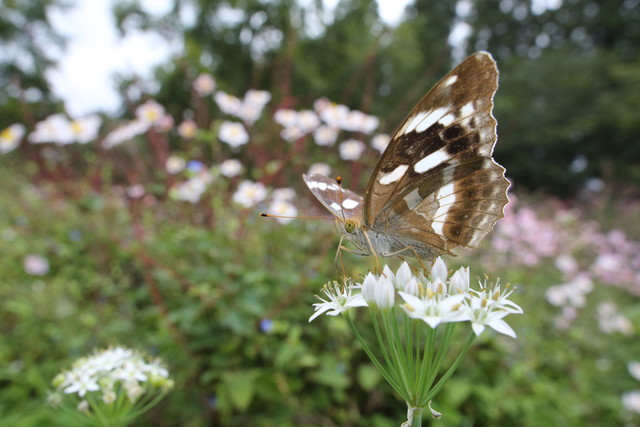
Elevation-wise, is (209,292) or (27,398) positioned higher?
(209,292)

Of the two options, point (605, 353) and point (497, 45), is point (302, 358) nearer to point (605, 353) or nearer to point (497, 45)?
point (605, 353)

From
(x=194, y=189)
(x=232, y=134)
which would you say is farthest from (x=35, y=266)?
(x=232, y=134)

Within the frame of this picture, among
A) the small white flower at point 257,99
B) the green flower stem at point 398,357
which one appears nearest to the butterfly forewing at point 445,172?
the green flower stem at point 398,357

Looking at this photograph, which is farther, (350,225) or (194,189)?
(194,189)

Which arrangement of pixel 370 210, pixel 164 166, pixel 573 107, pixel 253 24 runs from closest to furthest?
pixel 370 210 < pixel 164 166 < pixel 253 24 < pixel 573 107

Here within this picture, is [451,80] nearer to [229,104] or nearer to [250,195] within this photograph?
[250,195]

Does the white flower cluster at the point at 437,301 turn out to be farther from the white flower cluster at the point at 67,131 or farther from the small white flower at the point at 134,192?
the white flower cluster at the point at 67,131

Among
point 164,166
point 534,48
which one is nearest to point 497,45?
point 534,48
